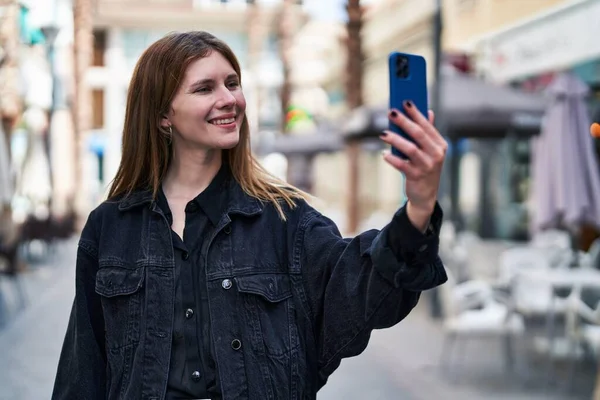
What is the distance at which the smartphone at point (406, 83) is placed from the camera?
5.61 feet

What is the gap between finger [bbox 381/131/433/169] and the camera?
5.39ft

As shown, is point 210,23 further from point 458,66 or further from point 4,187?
point 4,187

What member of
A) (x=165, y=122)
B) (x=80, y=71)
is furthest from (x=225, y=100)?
(x=80, y=71)

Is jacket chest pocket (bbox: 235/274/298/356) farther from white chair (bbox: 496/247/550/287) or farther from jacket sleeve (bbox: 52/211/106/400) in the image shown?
white chair (bbox: 496/247/550/287)

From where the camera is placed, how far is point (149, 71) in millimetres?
2326

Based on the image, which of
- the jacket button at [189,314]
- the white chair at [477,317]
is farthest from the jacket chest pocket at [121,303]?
the white chair at [477,317]

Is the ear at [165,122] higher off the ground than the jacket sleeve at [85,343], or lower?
higher

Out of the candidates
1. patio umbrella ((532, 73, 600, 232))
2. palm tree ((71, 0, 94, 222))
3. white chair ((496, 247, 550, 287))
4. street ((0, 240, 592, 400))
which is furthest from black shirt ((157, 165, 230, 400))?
palm tree ((71, 0, 94, 222))

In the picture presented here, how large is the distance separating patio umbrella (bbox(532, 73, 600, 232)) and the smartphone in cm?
755

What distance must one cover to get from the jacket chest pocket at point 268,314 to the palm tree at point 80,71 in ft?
68.9

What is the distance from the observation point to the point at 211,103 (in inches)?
88.6

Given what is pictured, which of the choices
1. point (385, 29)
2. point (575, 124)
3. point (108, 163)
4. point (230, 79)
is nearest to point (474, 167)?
point (385, 29)

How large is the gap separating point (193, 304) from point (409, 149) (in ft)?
2.54

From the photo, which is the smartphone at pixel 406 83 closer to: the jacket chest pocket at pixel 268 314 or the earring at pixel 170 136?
the jacket chest pocket at pixel 268 314
